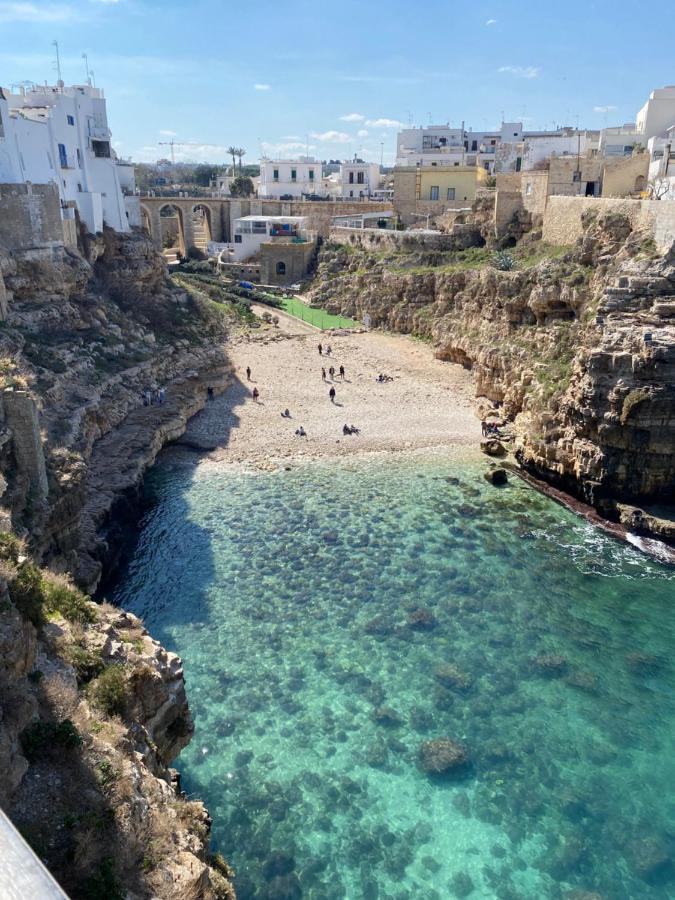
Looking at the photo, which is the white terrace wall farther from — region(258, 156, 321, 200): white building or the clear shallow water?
region(258, 156, 321, 200): white building

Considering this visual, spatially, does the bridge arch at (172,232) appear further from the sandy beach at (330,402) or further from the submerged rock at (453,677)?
the submerged rock at (453,677)

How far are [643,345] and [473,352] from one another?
17482mm

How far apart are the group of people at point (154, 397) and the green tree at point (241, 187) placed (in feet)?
173

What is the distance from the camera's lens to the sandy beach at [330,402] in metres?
32.0

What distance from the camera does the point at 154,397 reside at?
34531mm

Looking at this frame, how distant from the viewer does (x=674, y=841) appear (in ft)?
43.1

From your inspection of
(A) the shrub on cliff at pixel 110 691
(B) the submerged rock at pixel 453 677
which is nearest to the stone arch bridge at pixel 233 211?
(B) the submerged rock at pixel 453 677

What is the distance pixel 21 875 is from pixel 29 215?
111ft

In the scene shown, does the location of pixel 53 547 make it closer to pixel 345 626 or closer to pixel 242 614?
pixel 242 614

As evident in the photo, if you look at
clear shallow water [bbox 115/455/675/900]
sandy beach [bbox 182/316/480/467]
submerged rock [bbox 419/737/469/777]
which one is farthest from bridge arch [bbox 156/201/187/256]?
submerged rock [bbox 419/737/469/777]

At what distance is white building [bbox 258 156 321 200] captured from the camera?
7425 cm

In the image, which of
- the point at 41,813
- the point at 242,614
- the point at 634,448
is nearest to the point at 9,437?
the point at 242,614

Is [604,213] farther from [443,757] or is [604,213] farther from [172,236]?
[172,236]

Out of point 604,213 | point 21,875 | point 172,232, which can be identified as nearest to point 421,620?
point 21,875
